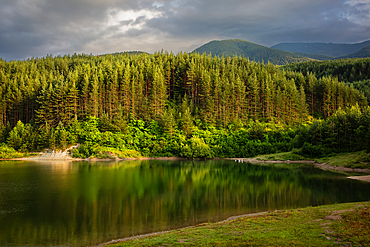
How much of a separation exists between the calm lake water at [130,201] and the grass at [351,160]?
457 inches

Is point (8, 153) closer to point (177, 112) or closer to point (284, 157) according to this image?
point (177, 112)

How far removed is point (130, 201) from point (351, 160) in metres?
47.0

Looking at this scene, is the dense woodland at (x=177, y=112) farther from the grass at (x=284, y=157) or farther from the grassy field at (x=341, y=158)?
the grassy field at (x=341, y=158)

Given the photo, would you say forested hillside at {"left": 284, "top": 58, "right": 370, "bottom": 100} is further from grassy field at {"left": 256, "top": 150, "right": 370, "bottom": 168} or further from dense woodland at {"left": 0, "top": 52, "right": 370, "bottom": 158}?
grassy field at {"left": 256, "top": 150, "right": 370, "bottom": 168}

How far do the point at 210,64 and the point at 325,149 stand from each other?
68.6 meters

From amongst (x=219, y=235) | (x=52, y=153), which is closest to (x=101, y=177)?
(x=219, y=235)

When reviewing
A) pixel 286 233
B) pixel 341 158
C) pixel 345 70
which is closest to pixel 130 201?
pixel 286 233

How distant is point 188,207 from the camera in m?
26.5

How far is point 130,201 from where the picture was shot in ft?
94.7

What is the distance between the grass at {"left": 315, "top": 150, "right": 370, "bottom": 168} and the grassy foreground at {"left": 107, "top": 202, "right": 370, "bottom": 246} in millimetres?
39674

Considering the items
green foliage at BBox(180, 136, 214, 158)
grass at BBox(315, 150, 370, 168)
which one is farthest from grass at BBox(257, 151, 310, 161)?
green foliage at BBox(180, 136, 214, 158)

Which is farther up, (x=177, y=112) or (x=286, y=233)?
(x=177, y=112)

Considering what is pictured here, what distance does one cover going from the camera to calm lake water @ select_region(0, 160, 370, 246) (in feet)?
65.4

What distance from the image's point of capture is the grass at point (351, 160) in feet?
166
